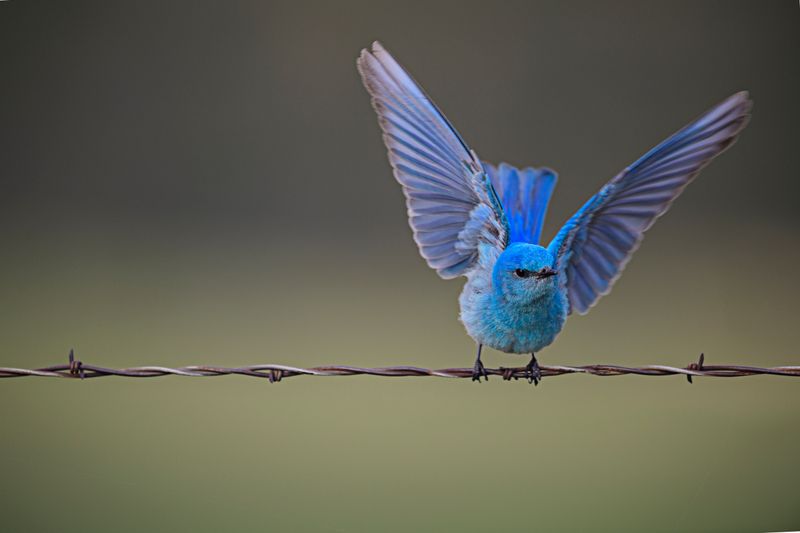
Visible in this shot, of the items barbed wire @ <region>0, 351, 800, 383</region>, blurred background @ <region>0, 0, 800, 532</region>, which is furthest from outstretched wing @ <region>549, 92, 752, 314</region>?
blurred background @ <region>0, 0, 800, 532</region>

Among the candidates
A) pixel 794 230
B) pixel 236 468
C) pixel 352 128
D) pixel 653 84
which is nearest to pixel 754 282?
pixel 794 230

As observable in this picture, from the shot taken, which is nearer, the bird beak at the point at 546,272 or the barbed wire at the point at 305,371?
the barbed wire at the point at 305,371

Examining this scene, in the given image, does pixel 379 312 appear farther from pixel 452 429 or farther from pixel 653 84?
pixel 653 84

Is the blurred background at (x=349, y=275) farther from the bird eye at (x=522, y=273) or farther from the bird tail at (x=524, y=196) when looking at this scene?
the bird eye at (x=522, y=273)

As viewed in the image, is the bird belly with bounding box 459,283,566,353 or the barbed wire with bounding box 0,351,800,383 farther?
the bird belly with bounding box 459,283,566,353

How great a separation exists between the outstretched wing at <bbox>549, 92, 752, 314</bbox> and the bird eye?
0.63 feet

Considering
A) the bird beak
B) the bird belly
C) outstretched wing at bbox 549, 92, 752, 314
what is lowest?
the bird belly

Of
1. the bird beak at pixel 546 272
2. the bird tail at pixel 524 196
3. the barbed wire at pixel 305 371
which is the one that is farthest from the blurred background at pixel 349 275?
the bird beak at pixel 546 272

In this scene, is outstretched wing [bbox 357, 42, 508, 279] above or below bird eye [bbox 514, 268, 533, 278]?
above

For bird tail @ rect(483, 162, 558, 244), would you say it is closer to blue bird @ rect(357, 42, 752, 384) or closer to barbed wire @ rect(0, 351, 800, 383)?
blue bird @ rect(357, 42, 752, 384)

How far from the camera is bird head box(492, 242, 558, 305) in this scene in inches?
93.4

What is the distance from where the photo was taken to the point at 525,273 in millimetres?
2396

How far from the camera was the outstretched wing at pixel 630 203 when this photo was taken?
8.04ft

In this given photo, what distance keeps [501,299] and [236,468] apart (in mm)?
1577
